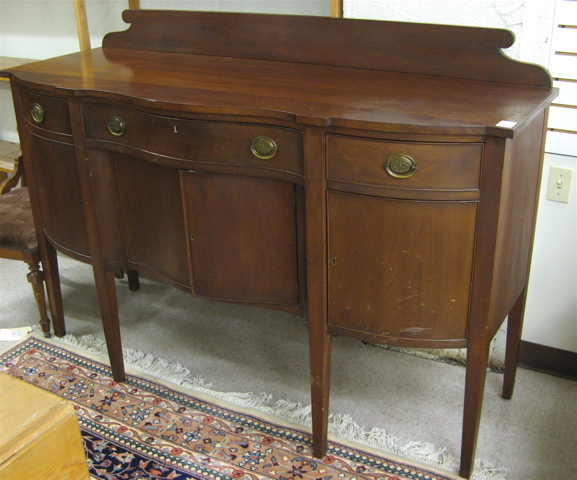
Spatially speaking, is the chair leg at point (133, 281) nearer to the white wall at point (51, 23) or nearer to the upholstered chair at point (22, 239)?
the upholstered chair at point (22, 239)

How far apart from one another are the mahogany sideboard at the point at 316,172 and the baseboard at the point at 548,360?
0.66 ft

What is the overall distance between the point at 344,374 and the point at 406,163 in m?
1.04

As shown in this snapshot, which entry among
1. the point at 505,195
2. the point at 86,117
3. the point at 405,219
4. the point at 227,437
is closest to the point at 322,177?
the point at 405,219

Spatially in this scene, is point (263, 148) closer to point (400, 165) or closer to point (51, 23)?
point (400, 165)

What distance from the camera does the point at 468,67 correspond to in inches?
74.7

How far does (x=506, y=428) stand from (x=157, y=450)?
1.06 metres

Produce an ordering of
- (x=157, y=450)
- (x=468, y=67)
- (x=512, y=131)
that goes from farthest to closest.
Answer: (x=157, y=450), (x=468, y=67), (x=512, y=131)

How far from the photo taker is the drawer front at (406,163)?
156 cm

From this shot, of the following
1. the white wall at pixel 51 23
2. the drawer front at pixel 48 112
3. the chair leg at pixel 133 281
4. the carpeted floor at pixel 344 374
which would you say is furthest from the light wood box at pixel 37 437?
the white wall at pixel 51 23

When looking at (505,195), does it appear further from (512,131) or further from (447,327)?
(447,327)

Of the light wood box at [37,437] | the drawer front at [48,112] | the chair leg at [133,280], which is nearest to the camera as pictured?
the light wood box at [37,437]

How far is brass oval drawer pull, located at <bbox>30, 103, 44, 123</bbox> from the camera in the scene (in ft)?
6.94

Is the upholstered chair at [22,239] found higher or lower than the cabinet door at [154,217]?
lower

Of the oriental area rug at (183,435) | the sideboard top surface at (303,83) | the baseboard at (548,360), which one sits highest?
the sideboard top surface at (303,83)
